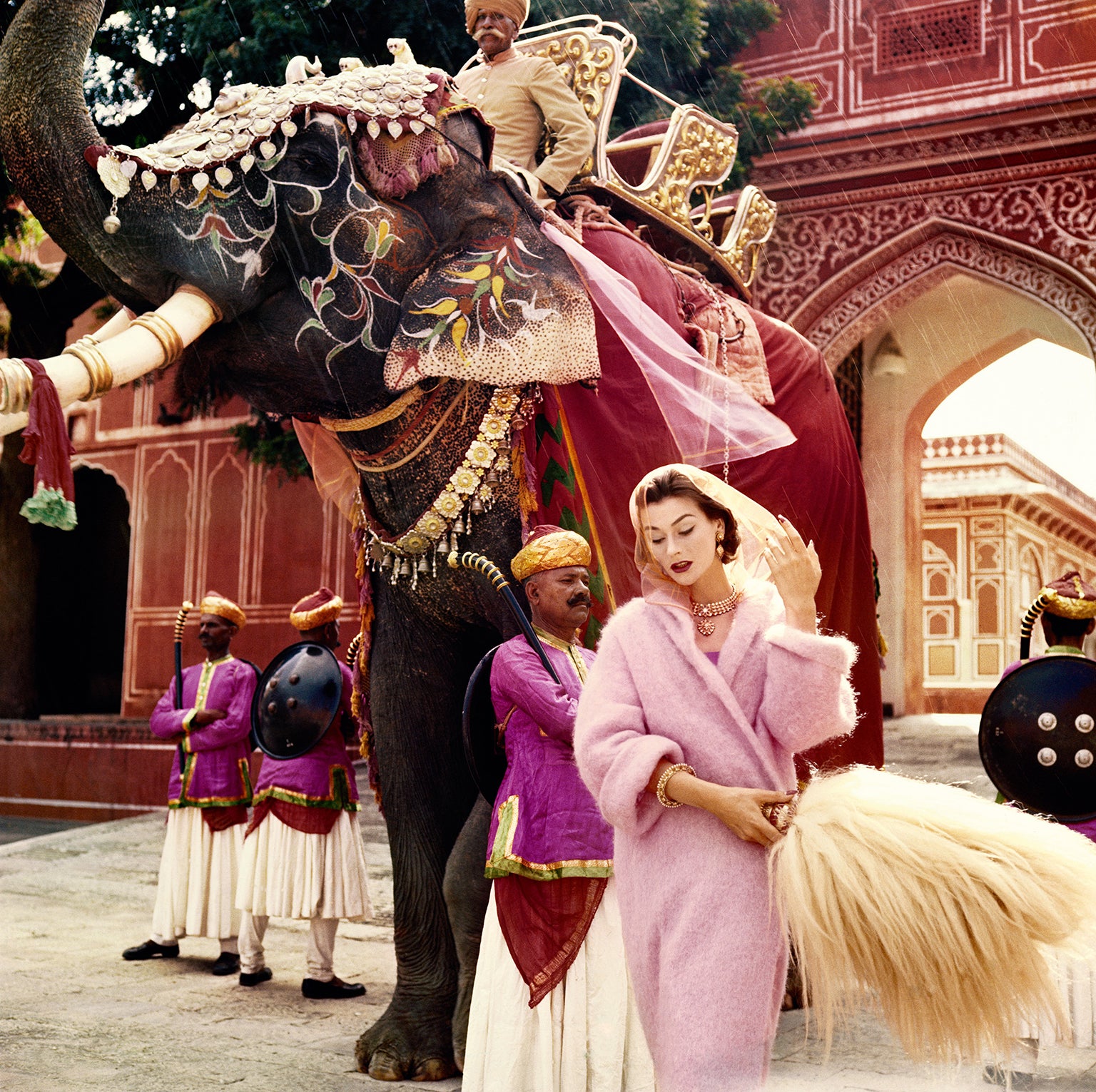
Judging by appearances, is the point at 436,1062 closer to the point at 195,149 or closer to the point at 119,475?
the point at 195,149

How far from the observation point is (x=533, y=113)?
400 cm

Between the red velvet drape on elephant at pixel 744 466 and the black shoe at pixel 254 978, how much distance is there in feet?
7.19

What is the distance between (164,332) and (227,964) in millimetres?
2859

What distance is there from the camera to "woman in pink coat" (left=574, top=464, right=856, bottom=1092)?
2098mm

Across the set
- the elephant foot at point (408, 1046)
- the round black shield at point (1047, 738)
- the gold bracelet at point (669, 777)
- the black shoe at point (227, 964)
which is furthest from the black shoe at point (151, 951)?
the gold bracelet at point (669, 777)

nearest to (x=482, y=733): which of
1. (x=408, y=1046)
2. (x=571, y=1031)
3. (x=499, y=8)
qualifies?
(x=571, y=1031)

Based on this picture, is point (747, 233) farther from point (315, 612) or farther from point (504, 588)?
point (504, 588)

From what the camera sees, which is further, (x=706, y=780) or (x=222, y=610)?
(x=222, y=610)

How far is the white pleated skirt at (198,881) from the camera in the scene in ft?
16.8

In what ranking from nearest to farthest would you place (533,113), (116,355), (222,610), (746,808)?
1. (746,808)
2. (116,355)
3. (533,113)
4. (222,610)

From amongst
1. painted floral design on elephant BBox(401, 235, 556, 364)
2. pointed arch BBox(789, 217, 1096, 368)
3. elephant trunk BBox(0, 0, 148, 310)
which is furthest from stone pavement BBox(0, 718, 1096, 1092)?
pointed arch BBox(789, 217, 1096, 368)

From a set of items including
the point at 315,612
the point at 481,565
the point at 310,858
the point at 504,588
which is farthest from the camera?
the point at 315,612

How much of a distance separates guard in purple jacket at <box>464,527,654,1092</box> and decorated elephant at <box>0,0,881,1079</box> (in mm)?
367

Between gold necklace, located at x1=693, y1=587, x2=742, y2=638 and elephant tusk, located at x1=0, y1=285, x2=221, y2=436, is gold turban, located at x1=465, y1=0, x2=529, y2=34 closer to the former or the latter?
elephant tusk, located at x1=0, y1=285, x2=221, y2=436
